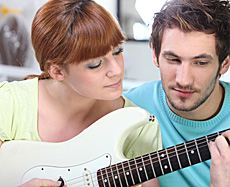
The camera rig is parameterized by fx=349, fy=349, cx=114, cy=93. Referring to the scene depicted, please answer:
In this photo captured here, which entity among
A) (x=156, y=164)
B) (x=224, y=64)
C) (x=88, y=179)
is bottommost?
(x=88, y=179)

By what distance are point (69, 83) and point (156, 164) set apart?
1.19ft

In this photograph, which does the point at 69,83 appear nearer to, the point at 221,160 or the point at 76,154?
the point at 76,154

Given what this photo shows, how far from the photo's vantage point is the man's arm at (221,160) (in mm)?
859

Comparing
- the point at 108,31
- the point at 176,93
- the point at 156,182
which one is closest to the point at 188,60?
the point at 176,93

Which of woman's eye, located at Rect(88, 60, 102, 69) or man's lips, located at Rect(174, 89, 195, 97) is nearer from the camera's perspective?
woman's eye, located at Rect(88, 60, 102, 69)

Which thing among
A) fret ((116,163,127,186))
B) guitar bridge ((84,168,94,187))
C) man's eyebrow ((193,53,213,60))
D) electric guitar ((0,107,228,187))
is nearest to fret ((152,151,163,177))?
electric guitar ((0,107,228,187))

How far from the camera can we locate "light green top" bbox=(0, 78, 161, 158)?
112 centimetres

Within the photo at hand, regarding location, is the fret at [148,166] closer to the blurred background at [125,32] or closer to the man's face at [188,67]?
the man's face at [188,67]

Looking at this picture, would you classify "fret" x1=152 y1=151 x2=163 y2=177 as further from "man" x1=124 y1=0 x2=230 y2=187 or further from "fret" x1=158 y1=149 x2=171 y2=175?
"man" x1=124 y1=0 x2=230 y2=187

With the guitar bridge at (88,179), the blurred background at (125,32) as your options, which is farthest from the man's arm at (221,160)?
the blurred background at (125,32)

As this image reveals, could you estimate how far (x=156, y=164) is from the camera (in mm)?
943

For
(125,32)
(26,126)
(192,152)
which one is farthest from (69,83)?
(125,32)

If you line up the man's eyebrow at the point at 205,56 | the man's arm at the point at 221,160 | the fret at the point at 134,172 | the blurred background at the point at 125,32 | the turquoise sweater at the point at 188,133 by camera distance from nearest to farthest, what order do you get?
the man's arm at the point at 221,160
the fret at the point at 134,172
the man's eyebrow at the point at 205,56
the turquoise sweater at the point at 188,133
the blurred background at the point at 125,32

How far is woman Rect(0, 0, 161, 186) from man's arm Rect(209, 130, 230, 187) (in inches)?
9.4
